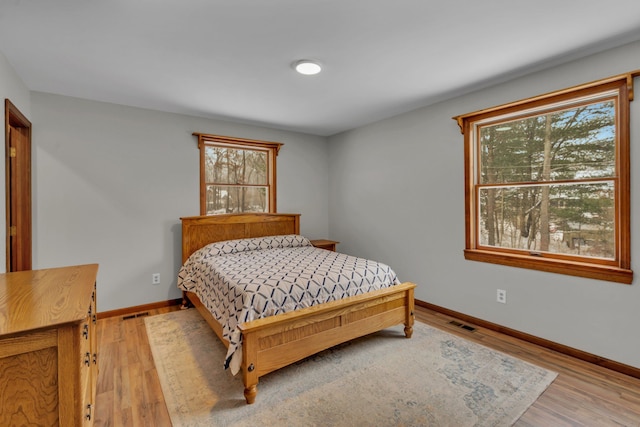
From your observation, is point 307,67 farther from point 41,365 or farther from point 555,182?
point 41,365

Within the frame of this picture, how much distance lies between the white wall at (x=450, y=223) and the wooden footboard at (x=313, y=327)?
878mm

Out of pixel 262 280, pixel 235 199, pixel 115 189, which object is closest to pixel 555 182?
pixel 262 280

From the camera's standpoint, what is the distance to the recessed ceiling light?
2.37 metres

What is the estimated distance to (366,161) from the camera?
13.9 ft

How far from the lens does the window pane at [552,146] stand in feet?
7.59

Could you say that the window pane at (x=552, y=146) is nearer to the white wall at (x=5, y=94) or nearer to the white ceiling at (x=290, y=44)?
the white ceiling at (x=290, y=44)

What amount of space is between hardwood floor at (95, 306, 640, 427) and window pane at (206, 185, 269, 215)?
1.76 meters

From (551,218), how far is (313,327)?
87.1 inches

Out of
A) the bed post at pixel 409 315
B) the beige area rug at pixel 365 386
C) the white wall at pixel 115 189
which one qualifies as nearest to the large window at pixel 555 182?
the bed post at pixel 409 315

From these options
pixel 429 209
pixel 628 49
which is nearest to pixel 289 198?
pixel 429 209

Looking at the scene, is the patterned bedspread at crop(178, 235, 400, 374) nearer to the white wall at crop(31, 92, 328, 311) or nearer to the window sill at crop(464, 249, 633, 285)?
the white wall at crop(31, 92, 328, 311)

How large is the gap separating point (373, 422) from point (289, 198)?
3252 mm

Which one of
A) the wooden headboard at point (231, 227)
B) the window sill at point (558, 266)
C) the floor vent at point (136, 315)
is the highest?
the wooden headboard at point (231, 227)

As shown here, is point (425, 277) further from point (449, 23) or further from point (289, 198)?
point (449, 23)
